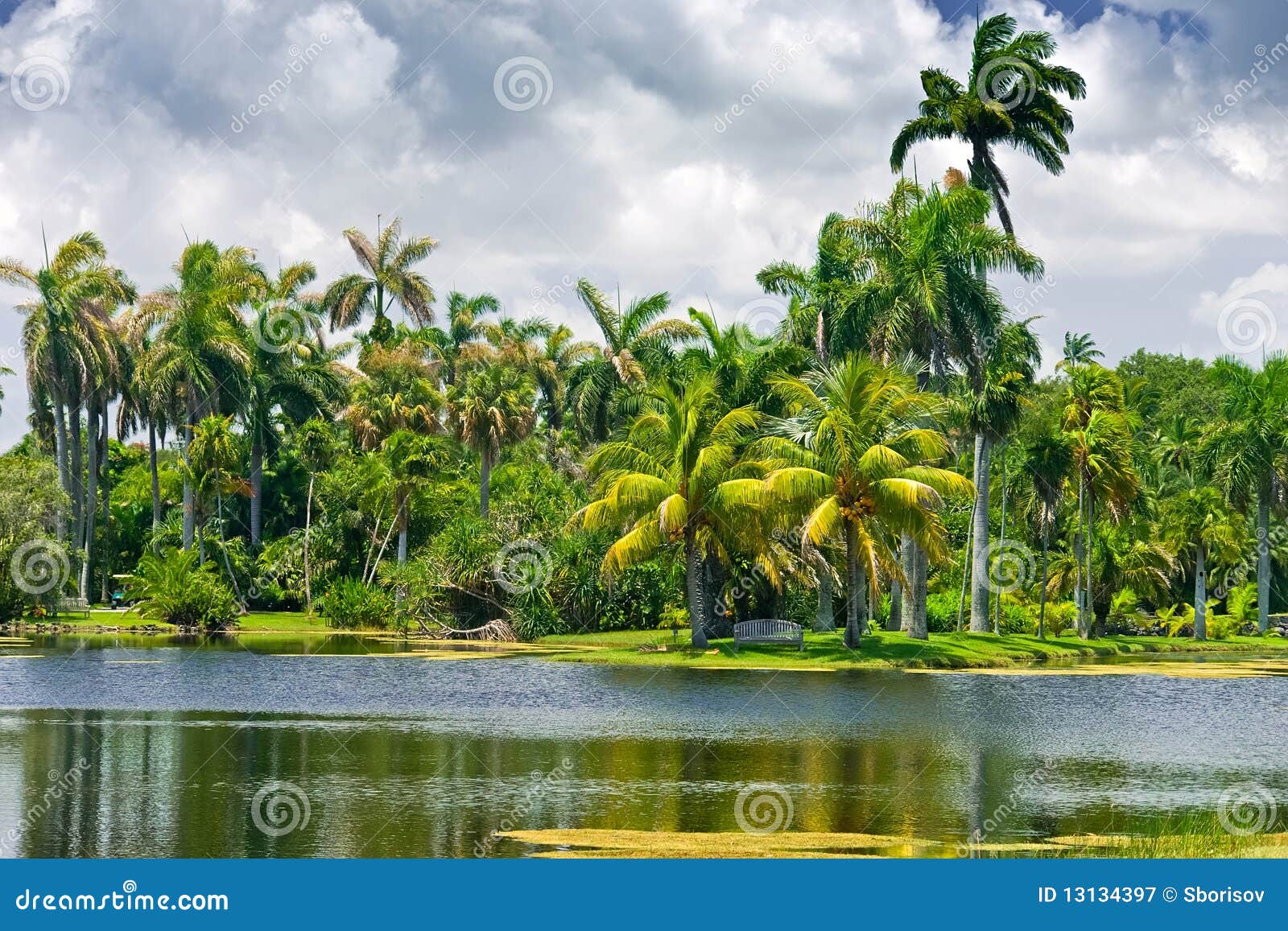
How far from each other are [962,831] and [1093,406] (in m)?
46.5

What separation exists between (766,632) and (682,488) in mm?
6166

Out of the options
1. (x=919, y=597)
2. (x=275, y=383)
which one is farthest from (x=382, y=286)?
(x=919, y=597)

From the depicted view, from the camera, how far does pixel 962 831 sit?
1714 centimetres

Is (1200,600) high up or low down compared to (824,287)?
down

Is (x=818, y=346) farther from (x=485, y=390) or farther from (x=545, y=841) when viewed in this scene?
(x=545, y=841)

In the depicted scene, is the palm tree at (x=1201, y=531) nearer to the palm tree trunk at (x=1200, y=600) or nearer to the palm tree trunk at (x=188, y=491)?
the palm tree trunk at (x=1200, y=600)

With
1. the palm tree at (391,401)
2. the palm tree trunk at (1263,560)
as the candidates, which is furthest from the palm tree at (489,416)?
the palm tree trunk at (1263,560)

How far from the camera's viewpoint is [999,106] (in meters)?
A: 55.6

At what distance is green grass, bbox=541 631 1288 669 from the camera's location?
144 ft

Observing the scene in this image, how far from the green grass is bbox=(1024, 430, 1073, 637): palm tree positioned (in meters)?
5.45

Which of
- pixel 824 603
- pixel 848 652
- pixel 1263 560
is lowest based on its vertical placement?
pixel 848 652

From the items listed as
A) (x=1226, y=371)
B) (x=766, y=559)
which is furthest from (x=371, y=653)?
(x=1226, y=371)

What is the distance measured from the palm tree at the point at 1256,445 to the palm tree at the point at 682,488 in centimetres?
3058

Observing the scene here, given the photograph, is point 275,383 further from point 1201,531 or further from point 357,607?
point 1201,531
